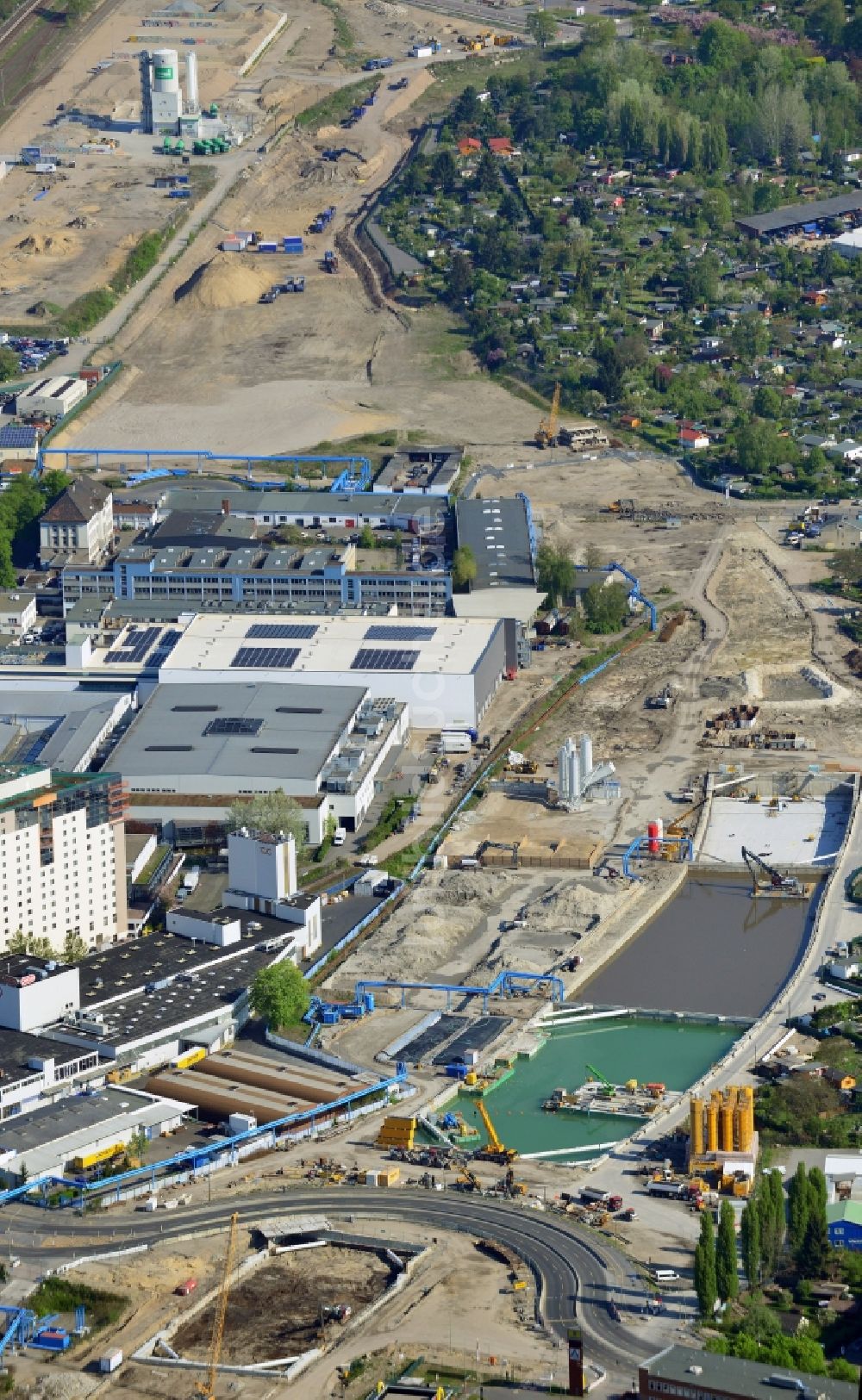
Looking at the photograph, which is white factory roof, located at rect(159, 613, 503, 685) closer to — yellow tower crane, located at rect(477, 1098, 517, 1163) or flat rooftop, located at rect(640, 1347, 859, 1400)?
yellow tower crane, located at rect(477, 1098, 517, 1163)

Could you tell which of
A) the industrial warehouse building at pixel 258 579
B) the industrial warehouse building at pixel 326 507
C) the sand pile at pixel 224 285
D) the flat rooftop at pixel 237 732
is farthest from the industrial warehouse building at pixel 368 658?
the sand pile at pixel 224 285

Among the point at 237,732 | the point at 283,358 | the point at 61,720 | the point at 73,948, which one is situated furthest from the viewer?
the point at 283,358

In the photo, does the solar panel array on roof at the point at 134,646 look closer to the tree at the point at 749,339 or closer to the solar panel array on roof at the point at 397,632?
the solar panel array on roof at the point at 397,632

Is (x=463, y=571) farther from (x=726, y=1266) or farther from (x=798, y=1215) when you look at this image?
(x=726, y=1266)

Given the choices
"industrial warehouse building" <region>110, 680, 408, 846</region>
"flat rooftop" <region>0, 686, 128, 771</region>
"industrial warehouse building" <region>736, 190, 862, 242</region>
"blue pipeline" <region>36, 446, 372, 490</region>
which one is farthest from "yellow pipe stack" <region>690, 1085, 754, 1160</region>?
"industrial warehouse building" <region>736, 190, 862, 242</region>

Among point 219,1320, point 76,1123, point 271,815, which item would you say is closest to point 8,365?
point 271,815
